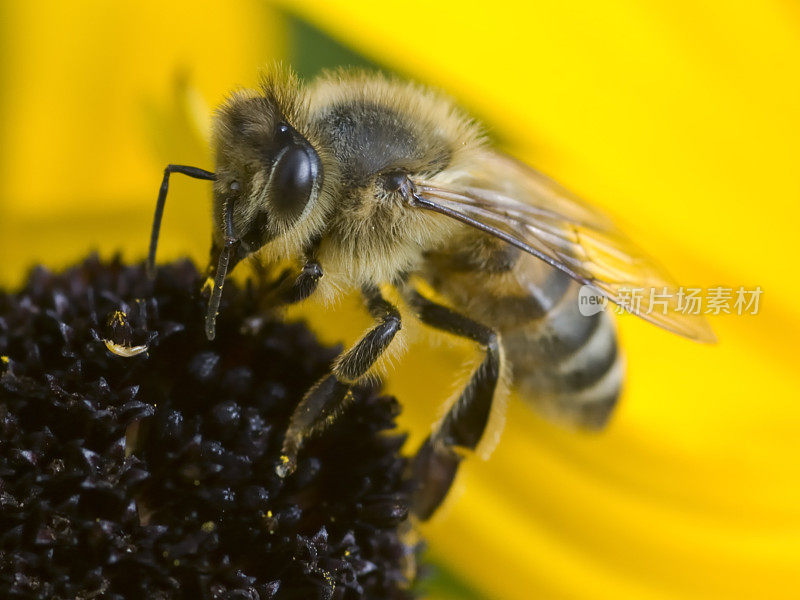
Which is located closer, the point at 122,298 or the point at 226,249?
the point at 226,249

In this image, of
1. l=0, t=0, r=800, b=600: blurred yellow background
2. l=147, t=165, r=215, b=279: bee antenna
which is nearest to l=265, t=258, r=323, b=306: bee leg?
l=147, t=165, r=215, b=279: bee antenna

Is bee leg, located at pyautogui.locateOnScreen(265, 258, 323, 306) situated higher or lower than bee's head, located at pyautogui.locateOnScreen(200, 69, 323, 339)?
lower

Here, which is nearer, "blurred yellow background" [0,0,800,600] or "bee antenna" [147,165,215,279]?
"bee antenna" [147,165,215,279]

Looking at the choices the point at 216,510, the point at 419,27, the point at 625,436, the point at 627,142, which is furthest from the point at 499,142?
the point at 216,510

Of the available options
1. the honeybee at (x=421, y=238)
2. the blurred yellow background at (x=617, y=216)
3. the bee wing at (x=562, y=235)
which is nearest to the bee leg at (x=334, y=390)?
the honeybee at (x=421, y=238)

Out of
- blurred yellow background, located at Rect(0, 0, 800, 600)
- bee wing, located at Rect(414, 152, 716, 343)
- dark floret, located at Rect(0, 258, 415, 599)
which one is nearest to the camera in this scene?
dark floret, located at Rect(0, 258, 415, 599)

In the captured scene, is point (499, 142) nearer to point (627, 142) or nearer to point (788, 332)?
point (627, 142)

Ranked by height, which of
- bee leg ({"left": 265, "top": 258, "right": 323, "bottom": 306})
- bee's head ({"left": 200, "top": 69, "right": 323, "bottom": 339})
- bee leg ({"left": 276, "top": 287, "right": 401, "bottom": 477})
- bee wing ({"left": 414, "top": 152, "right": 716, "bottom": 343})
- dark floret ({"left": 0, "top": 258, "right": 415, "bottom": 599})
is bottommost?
dark floret ({"left": 0, "top": 258, "right": 415, "bottom": 599})

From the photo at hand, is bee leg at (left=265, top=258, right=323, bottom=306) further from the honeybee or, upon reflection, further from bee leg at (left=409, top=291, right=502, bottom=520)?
bee leg at (left=409, top=291, right=502, bottom=520)
